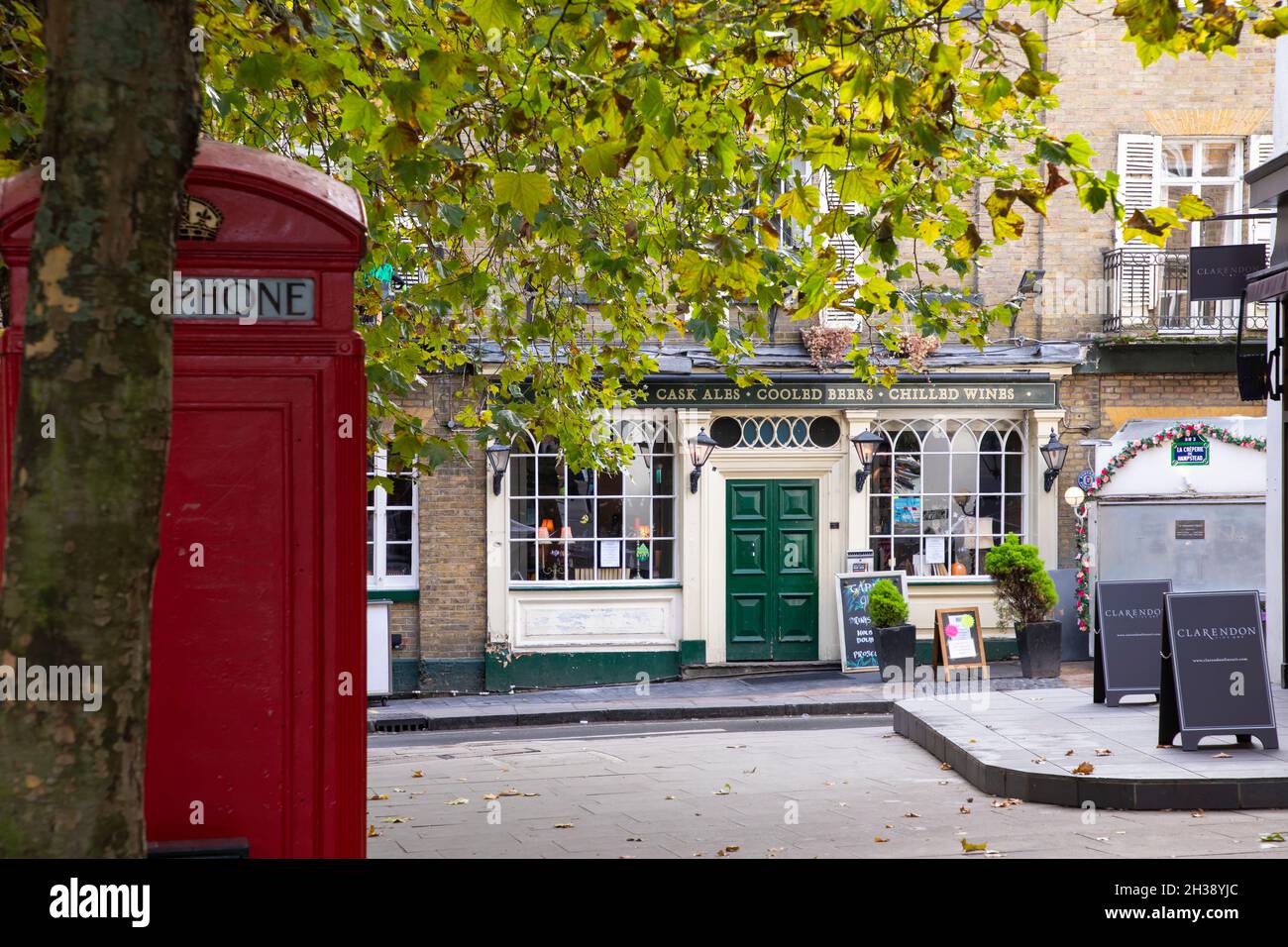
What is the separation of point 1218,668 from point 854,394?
8726 millimetres

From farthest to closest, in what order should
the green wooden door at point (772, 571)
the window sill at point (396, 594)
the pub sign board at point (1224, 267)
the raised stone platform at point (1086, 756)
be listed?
1. the green wooden door at point (772, 571)
2. the window sill at point (396, 594)
3. the pub sign board at point (1224, 267)
4. the raised stone platform at point (1086, 756)

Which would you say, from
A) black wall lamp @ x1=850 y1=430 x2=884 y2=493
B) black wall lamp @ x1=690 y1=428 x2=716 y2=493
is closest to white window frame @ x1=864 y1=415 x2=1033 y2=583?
black wall lamp @ x1=850 y1=430 x2=884 y2=493

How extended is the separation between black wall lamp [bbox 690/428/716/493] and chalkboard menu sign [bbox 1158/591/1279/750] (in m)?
8.10

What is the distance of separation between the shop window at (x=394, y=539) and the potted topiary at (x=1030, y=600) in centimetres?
719

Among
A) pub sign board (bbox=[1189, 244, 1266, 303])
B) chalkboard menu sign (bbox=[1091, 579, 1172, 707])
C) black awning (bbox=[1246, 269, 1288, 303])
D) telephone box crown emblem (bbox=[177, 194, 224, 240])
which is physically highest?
pub sign board (bbox=[1189, 244, 1266, 303])

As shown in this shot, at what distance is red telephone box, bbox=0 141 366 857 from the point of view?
13.5 feet

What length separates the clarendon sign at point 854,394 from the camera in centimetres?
1750

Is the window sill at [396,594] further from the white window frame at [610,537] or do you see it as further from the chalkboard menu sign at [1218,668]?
the chalkboard menu sign at [1218,668]

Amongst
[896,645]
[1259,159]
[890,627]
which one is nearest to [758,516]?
[890,627]

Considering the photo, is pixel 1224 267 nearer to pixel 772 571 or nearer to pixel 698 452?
pixel 698 452

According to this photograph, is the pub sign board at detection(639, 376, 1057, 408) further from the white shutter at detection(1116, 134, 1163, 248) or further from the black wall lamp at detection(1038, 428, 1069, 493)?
the white shutter at detection(1116, 134, 1163, 248)

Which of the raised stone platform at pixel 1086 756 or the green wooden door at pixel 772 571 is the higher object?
the green wooden door at pixel 772 571

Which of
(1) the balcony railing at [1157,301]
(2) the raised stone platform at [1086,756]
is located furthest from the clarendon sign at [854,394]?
(2) the raised stone platform at [1086,756]

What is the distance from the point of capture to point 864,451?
57.0ft
